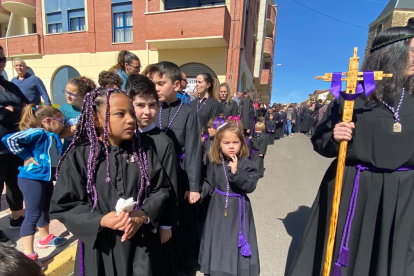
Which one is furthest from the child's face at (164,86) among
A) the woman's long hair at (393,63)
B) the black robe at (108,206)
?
the woman's long hair at (393,63)

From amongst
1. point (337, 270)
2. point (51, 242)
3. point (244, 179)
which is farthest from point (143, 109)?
point (51, 242)

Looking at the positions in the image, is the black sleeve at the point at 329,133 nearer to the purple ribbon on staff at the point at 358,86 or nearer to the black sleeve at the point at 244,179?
the purple ribbon on staff at the point at 358,86

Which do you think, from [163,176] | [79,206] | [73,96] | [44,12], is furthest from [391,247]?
[44,12]

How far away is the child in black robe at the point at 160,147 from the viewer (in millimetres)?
1728

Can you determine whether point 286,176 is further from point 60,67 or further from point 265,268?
point 60,67

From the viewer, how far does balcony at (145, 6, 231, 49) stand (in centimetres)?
965

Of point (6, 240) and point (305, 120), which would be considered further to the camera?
point (305, 120)

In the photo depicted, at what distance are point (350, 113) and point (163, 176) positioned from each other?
4.54 feet

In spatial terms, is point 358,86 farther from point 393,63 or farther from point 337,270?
point 337,270

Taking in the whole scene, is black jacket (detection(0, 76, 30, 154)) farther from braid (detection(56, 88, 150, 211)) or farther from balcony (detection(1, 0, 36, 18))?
balcony (detection(1, 0, 36, 18))

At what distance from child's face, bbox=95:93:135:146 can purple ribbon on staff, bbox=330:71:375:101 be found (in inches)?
56.6

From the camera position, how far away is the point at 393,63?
1.59 metres

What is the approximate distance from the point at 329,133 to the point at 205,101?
2812 mm

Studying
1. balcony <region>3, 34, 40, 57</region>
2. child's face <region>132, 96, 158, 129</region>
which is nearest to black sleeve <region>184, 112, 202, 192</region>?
child's face <region>132, 96, 158, 129</region>
